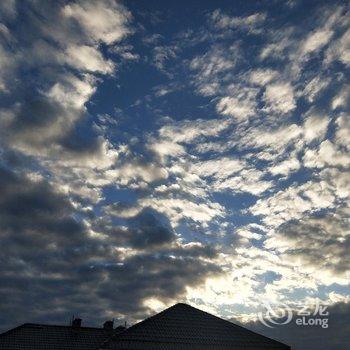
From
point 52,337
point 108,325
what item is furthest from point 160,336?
point 52,337

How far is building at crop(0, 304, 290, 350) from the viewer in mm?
32531

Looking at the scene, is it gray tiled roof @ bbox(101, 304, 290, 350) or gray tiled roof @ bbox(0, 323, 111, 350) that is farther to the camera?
gray tiled roof @ bbox(0, 323, 111, 350)

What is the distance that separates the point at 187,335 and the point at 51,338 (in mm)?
13362

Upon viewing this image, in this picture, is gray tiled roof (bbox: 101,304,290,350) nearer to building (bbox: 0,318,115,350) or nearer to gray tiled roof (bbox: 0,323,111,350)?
building (bbox: 0,318,115,350)

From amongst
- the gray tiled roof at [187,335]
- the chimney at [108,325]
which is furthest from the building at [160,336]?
the chimney at [108,325]

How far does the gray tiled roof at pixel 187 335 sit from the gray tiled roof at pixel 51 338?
690 cm

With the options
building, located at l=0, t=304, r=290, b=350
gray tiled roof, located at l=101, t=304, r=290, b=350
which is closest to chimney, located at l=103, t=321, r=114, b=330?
building, located at l=0, t=304, r=290, b=350

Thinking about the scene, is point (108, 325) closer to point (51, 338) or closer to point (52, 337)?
point (52, 337)

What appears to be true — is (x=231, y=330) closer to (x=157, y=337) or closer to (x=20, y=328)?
(x=157, y=337)

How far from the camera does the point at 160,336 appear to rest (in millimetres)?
33062

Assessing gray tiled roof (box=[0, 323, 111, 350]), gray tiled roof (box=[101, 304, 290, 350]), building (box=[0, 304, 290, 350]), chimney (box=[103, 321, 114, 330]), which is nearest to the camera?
gray tiled roof (box=[101, 304, 290, 350])

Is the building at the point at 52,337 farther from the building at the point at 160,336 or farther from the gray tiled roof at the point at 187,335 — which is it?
the gray tiled roof at the point at 187,335

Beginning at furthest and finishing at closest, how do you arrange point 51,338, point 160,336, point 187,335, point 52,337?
point 52,337
point 51,338
point 187,335
point 160,336

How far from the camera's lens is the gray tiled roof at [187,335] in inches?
1273
